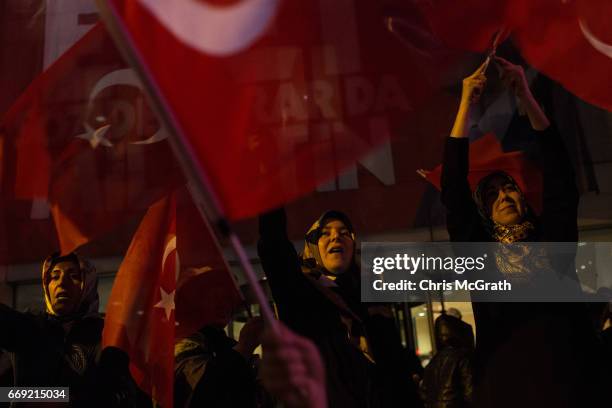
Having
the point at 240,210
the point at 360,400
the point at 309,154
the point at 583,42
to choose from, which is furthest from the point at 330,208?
the point at 240,210

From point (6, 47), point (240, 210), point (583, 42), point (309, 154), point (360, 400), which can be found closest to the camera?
point (240, 210)

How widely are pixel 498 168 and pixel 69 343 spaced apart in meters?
2.13

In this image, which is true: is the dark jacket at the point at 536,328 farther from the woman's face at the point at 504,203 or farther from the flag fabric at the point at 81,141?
the flag fabric at the point at 81,141

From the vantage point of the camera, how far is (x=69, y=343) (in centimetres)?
336

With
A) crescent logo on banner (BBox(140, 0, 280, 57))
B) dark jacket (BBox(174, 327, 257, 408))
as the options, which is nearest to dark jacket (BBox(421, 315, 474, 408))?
dark jacket (BBox(174, 327, 257, 408))

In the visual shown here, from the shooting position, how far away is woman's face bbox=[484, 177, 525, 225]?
2.98 meters

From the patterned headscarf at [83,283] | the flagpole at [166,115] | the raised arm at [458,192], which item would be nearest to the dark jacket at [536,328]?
the raised arm at [458,192]

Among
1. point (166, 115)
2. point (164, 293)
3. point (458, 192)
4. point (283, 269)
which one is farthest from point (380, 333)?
point (166, 115)

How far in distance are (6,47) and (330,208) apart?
1.87 metres

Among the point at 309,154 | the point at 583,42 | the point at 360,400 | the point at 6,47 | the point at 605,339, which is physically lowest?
the point at 360,400

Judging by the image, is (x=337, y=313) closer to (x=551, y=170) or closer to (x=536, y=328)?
(x=536, y=328)

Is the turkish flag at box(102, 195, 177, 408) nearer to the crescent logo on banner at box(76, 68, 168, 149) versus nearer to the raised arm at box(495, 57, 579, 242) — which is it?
the crescent logo on banner at box(76, 68, 168, 149)

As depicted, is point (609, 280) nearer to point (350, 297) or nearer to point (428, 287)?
→ point (428, 287)

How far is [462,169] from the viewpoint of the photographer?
3002 mm
